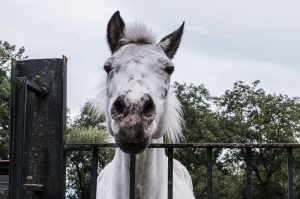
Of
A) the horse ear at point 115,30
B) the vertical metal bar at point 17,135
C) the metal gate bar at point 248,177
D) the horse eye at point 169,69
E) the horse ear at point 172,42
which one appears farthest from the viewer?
the horse ear at point 172,42

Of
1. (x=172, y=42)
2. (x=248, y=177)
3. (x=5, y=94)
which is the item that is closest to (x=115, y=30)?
(x=172, y=42)

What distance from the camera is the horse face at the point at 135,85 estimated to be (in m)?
2.65

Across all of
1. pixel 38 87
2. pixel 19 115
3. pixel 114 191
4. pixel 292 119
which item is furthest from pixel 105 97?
pixel 292 119

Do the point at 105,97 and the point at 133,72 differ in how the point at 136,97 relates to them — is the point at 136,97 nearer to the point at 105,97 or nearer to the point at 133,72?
the point at 133,72

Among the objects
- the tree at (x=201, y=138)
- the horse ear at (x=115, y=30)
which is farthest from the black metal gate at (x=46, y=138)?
the tree at (x=201, y=138)

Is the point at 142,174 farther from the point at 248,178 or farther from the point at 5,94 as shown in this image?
the point at 5,94

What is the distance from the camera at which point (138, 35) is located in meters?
3.57

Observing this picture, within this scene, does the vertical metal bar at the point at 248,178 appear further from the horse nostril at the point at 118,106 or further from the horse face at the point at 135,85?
the horse nostril at the point at 118,106

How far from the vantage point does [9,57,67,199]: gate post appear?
110 inches

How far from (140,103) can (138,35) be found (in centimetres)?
102

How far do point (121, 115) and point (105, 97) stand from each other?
1035mm

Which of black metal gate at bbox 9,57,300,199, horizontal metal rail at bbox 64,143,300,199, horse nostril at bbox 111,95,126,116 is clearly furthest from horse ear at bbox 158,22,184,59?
→ horse nostril at bbox 111,95,126,116

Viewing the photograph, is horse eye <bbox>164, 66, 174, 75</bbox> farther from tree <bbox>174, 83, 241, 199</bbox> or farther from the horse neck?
tree <bbox>174, 83, 241, 199</bbox>

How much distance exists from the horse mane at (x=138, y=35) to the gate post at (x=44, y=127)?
786 millimetres
